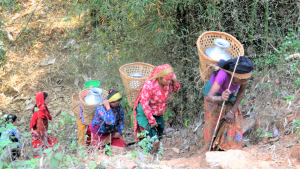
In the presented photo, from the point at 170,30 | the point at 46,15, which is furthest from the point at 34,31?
the point at 170,30

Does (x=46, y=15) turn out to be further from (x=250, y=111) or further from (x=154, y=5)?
(x=250, y=111)

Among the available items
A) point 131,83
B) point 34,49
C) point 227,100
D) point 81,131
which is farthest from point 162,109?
point 34,49

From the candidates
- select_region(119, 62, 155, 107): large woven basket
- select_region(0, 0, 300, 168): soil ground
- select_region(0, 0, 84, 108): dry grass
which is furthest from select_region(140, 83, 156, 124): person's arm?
select_region(0, 0, 84, 108): dry grass

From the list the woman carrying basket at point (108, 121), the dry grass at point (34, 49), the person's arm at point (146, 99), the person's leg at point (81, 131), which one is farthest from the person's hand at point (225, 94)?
the dry grass at point (34, 49)

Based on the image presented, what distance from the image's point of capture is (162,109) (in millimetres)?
3674

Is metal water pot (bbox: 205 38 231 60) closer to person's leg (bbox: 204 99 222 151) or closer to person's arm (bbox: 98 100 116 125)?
person's leg (bbox: 204 99 222 151)

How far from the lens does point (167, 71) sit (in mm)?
3328

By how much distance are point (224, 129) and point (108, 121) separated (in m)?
1.48

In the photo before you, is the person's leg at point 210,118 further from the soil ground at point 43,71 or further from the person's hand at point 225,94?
the soil ground at point 43,71

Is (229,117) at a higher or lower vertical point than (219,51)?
lower

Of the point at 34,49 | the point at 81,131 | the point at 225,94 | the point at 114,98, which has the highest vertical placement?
the point at 225,94

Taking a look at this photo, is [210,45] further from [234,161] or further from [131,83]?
[234,161]

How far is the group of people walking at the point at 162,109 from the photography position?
3.00m

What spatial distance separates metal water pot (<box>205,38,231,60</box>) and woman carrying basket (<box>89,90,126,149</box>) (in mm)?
Result: 1299
